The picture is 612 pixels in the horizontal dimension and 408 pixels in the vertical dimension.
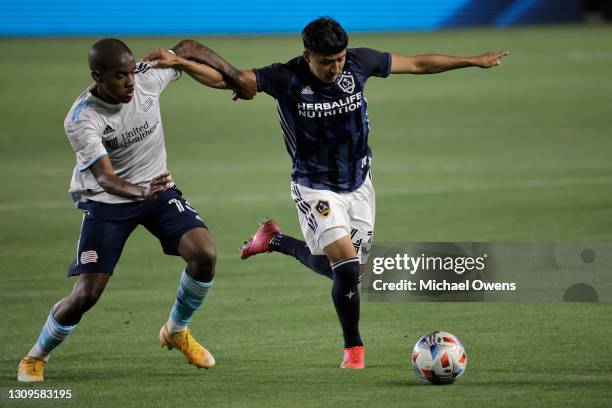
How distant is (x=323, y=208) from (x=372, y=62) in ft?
3.59

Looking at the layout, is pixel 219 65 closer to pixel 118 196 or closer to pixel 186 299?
pixel 118 196

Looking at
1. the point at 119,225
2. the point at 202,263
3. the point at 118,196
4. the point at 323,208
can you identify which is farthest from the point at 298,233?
the point at 118,196

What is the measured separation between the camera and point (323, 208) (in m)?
8.87

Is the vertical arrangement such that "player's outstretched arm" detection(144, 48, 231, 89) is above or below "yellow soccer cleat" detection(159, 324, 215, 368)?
above

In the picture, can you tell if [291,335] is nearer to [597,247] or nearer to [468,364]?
[468,364]

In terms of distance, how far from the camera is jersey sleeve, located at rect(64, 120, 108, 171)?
8.25 meters

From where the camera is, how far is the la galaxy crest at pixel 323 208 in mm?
8844

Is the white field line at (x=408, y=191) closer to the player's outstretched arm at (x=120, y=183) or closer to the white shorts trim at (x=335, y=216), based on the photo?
the white shorts trim at (x=335, y=216)

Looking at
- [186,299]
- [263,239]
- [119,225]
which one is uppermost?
[263,239]

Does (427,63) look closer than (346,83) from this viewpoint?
No

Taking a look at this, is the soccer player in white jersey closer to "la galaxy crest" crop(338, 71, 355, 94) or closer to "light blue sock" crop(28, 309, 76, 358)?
"light blue sock" crop(28, 309, 76, 358)

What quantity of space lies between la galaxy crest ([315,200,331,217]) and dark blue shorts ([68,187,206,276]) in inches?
30.7

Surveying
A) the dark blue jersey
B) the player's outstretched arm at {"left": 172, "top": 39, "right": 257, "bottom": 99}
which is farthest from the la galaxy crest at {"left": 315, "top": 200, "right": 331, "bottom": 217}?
the player's outstretched arm at {"left": 172, "top": 39, "right": 257, "bottom": 99}

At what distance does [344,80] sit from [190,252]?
5.01 feet
